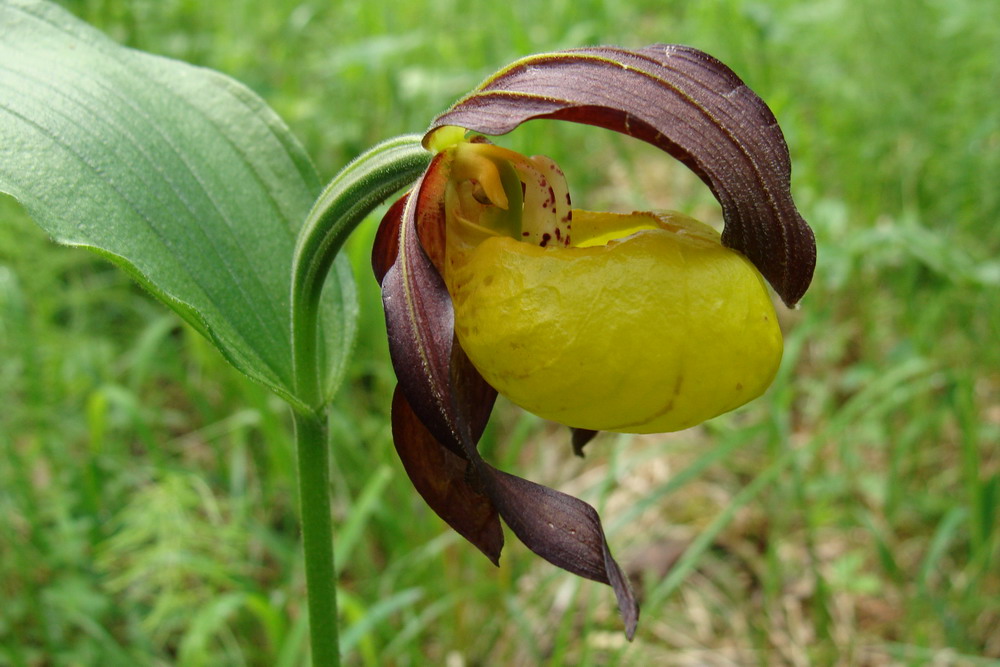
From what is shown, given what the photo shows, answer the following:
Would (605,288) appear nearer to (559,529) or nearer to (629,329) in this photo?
(629,329)

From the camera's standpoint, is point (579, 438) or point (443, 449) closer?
point (443, 449)

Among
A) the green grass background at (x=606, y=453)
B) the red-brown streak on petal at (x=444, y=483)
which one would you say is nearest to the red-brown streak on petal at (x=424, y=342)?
the red-brown streak on petal at (x=444, y=483)

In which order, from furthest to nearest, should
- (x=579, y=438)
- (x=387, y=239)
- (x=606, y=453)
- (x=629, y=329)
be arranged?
1. (x=606, y=453)
2. (x=579, y=438)
3. (x=387, y=239)
4. (x=629, y=329)

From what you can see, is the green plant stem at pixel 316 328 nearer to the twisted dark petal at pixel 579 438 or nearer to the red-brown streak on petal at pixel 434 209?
the red-brown streak on petal at pixel 434 209

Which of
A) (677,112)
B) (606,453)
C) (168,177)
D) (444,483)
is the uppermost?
(677,112)

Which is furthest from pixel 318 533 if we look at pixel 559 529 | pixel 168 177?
pixel 168 177

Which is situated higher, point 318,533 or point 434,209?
point 434,209

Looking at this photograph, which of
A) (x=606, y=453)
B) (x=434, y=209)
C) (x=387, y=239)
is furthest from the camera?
(x=606, y=453)
